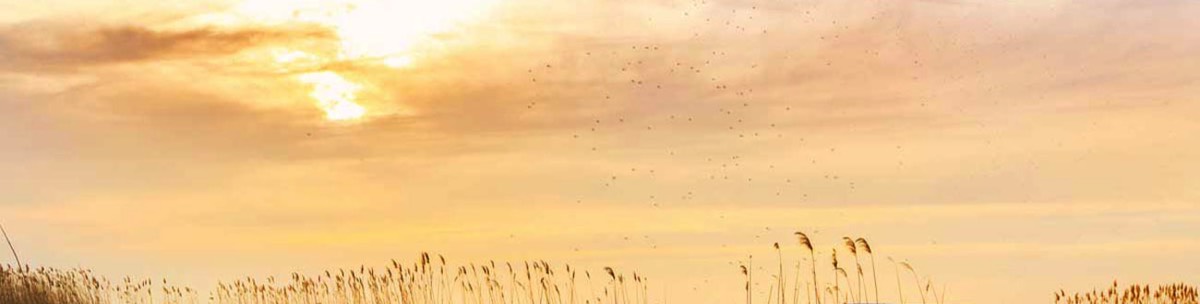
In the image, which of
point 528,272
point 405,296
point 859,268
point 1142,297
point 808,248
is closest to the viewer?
point 808,248

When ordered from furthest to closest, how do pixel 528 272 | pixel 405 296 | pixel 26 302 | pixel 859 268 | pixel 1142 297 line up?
pixel 26 302, pixel 405 296, pixel 528 272, pixel 1142 297, pixel 859 268

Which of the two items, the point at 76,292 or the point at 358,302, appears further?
the point at 76,292

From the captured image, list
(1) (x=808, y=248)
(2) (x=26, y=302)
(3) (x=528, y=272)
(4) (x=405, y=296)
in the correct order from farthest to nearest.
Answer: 1. (2) (x=26, y=302)
2. (4) (x=405, y=296)
3. (3) (x=528, y=272)
4. (1) (x=808, y=248)

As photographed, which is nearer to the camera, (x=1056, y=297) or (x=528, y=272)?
(x=1056, y=297)

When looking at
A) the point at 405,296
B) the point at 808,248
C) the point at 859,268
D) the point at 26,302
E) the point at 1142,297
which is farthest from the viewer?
the point at 26,302

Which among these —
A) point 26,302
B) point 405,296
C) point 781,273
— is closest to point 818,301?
point 781,273

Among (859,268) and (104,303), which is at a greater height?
(104,303)

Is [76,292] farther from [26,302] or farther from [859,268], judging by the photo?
[859,268]

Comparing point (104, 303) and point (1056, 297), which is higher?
point (104, 303)

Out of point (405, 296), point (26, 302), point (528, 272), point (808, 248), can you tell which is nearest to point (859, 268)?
point (808, 248)

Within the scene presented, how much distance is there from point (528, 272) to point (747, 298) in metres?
3.43

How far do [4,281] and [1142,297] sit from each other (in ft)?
60.8

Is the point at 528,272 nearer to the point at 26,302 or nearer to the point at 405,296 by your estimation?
the point at 405,296

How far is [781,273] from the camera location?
1578 centimetres
